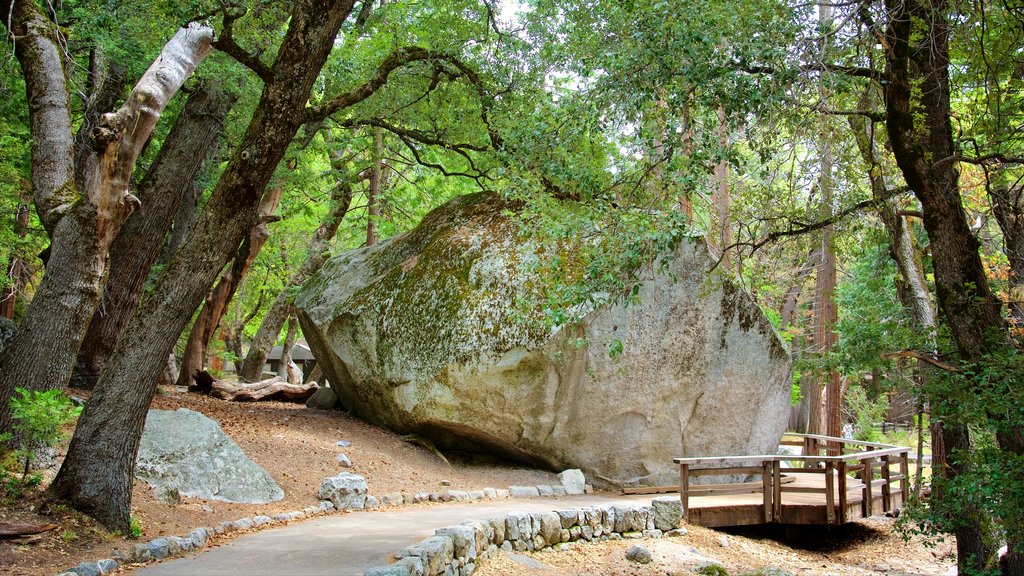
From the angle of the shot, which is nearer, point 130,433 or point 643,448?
→ point 130,433

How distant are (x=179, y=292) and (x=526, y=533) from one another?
4.23 m

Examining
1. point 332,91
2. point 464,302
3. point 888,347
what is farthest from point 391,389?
point 888,347

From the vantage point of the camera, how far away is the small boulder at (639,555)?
318 inches

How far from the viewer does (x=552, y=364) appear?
1025 centimetres

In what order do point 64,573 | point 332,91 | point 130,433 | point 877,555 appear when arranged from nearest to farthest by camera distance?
point 64,573
point 130,433
point 877,555
point 332,91

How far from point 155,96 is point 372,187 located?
10.3m

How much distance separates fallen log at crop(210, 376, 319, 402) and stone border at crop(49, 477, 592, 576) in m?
5.69

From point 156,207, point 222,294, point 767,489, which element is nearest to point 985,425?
point 767,489

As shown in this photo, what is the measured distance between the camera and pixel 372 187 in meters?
16.9

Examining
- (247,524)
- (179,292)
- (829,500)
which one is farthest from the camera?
(829,500)

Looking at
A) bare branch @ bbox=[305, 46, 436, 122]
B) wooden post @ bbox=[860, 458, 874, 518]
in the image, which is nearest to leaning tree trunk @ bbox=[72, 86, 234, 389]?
bare branch @ bbox=[305, 46, 436, 122]

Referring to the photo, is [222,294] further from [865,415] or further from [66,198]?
[865,415]

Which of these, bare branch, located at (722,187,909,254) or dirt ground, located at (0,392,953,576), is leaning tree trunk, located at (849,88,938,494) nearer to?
bare branch, located at (722,187,909,254)

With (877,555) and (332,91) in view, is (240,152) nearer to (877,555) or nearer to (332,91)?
(332,91)
